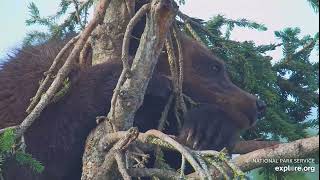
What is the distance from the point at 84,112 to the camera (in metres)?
3.24

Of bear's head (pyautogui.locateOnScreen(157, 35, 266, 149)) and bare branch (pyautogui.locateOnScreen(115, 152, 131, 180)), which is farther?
bear's head (pyautogui.locateOnScreen(157, 35, 266, 149))

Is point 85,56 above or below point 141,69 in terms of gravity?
above

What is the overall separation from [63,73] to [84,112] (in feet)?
1.55

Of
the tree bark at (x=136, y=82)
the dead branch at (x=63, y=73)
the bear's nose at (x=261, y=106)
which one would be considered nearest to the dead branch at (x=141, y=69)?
the tree bark at (x=136, y=82)

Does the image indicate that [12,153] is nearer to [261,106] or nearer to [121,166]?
[121,166]

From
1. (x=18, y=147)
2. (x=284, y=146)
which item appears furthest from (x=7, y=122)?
(x=284, y=146)

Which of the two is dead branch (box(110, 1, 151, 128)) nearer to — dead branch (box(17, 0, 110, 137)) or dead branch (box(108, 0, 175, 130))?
dead branch (box(108, 0, 175, 130))

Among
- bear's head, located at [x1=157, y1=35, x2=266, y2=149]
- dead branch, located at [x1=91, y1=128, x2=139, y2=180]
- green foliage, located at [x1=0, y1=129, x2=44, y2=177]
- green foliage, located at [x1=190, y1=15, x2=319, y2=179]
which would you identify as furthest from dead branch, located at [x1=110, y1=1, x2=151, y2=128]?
green foliage, located at [x1=190, y1=15, x2=319, y2=179]

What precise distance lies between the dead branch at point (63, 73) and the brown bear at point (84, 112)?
30cm

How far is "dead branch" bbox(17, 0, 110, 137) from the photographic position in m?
2.63

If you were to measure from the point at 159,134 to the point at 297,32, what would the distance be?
1987 mm

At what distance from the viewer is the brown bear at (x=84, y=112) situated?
10.4 ft

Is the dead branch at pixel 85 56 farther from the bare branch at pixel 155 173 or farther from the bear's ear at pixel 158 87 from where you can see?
the bare branch at pixel 155 173

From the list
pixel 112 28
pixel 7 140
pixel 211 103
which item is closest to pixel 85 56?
pixel 112 28
